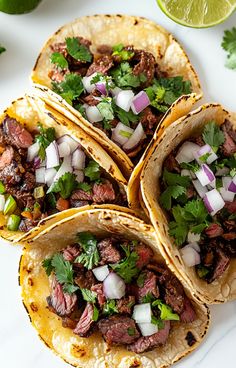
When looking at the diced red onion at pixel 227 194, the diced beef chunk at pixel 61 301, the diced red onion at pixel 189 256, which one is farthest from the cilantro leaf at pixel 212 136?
the diced beef chunk at pixel 61 301

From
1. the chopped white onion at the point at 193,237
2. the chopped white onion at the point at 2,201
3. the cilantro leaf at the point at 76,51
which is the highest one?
the cilantro leaf at the point at 76,51

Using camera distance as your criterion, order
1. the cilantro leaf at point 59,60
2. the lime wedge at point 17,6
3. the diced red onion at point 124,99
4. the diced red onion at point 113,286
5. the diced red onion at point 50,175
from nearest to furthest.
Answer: the diced red onion at point 113,286, the diced red onion at point 124,99, the diced red onion at point 50,175, the cilantro leaf at point 59,60, the lime wedge at point 17,6

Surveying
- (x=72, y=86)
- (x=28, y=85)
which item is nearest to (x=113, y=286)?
(x=72, y=86)

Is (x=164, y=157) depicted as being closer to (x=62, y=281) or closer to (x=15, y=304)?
(x=62, y=281)

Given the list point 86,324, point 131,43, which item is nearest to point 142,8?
point 131,43

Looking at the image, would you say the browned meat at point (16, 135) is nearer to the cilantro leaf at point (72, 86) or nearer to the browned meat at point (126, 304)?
the cilantro leaf at point (72, 86)

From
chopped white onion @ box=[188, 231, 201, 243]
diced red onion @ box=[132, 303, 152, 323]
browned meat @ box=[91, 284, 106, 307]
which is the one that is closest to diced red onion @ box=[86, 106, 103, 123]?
chopped white onion @ box=[188, 231, 201, 243]

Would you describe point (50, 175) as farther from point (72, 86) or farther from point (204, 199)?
point (204, 199)
